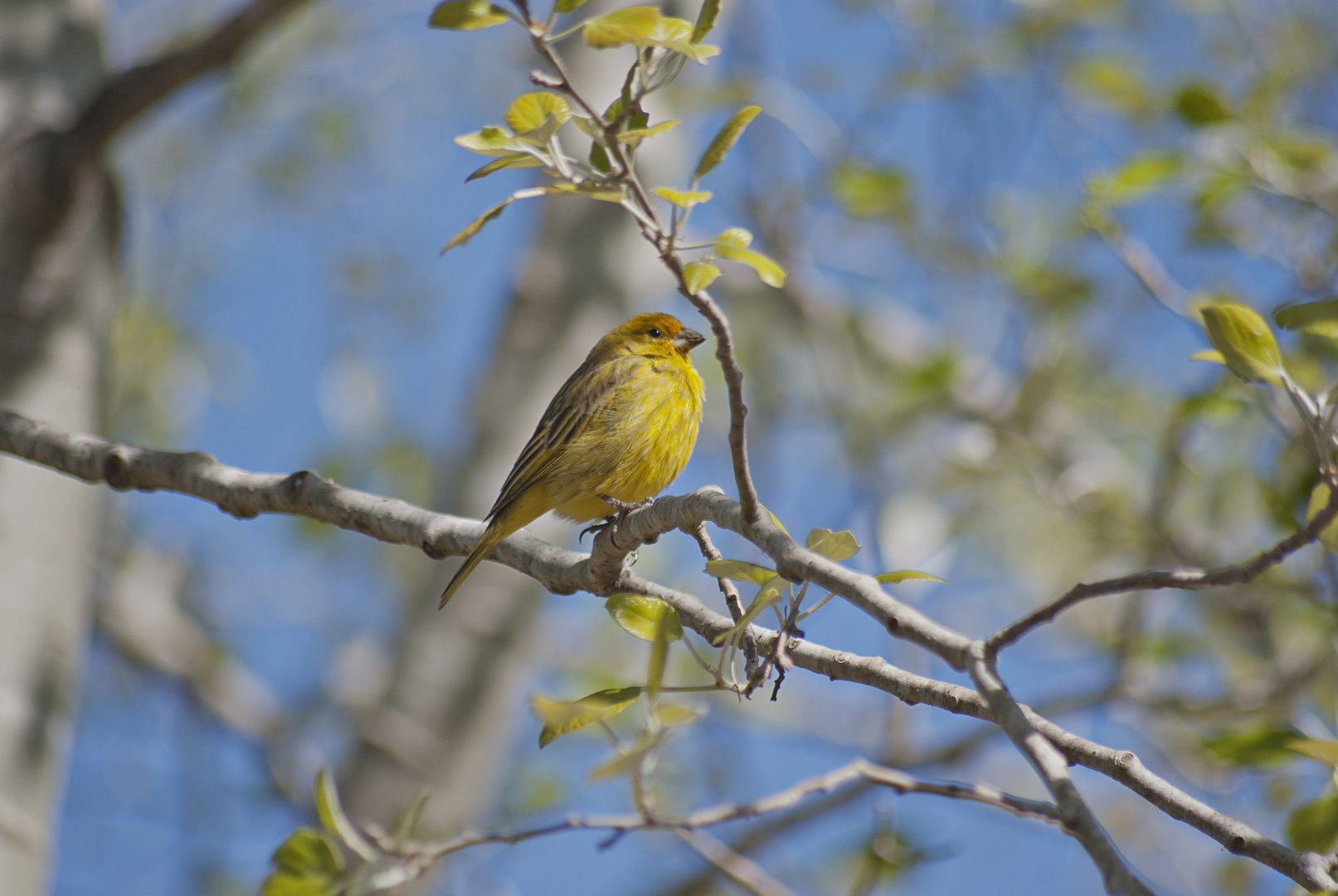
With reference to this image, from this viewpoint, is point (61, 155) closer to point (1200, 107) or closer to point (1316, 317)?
point (1316, 317)

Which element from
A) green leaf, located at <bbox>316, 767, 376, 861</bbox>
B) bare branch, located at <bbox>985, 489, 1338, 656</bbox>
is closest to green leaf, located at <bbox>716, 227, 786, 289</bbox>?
bare branch, located at <bbox>985, 489, 1338, 656</bbox>

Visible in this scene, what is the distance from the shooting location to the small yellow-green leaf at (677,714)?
1557 millimetres

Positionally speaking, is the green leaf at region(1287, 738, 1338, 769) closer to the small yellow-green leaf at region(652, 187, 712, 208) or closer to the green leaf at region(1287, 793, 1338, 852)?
the green leaf at region(1287, 793, 1338, 852)

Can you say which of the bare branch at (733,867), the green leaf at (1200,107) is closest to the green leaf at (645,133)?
the bare branch at (733,867)

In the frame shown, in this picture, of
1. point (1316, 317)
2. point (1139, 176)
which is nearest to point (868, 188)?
point (1139, 176)

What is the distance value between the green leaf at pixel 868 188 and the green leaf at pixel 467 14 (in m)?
3.85

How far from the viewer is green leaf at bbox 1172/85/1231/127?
322cm

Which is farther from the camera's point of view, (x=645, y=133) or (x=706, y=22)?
(x=706, y=22)

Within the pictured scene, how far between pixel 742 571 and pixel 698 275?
0.47m

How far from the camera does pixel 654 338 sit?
4078 mm

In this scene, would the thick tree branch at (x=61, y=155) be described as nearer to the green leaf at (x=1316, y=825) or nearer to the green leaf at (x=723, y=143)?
the green leaf at (x=723, y=143)

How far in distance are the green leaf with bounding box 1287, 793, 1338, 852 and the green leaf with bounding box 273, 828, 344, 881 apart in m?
1.76

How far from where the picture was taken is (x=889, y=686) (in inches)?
74.4

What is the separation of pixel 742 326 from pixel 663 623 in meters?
6.78
